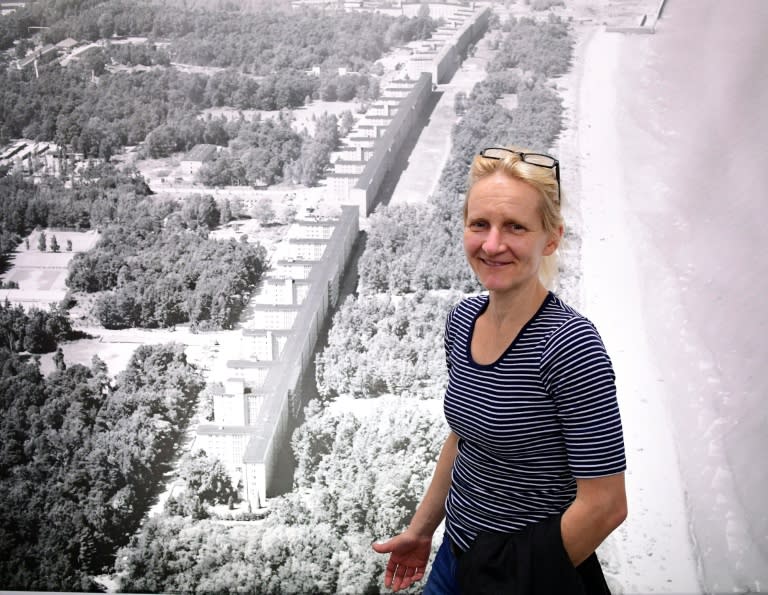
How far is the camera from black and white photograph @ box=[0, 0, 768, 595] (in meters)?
2.81

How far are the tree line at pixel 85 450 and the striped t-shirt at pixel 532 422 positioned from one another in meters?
1.97

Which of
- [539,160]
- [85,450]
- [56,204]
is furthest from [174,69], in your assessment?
[539,160]

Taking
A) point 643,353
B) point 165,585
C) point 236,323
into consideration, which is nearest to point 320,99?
point 236,323

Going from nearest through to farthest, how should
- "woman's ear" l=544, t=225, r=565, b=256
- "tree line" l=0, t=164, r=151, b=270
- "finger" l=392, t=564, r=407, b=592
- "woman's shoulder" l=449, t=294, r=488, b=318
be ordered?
"woman's ear" l=544, t=225, r=565, b=256
"woman's shoulder" l=449, t=294, r=488, b=318
"finger" l=392, t=564, r=407, b=592
"tree line" l=0, t=164, r=151, b=270

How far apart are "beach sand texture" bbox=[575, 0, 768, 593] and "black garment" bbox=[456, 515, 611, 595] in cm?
179

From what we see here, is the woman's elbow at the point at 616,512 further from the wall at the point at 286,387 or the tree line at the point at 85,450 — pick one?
the tree line at the point at 85,450

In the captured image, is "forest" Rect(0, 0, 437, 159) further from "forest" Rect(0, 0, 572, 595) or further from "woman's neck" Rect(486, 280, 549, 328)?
"woman's neck" Rect(486, 280, 549, 328)

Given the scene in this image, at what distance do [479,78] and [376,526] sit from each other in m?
1.50

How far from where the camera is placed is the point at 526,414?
1.00 meters

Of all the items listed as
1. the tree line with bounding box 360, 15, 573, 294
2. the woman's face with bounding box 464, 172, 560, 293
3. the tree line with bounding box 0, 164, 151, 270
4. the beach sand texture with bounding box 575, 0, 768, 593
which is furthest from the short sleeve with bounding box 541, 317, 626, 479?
the tree line with bounding box 0, 164, 151, 270

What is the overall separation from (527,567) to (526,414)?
168mm

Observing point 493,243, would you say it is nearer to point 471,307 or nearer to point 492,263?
point 492,263

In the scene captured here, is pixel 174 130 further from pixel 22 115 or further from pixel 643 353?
pixel 643 353

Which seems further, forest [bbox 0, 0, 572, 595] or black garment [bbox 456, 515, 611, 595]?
forest [bbox 0, 0, 572, 595]
